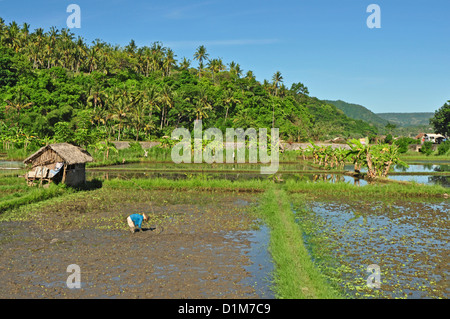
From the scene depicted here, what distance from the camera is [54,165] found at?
56.6 feet

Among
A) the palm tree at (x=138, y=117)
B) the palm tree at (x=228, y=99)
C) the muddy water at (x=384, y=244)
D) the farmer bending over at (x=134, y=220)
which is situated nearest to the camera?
the muddy water at (x=384, y=244)

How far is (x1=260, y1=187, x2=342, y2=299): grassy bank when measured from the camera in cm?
668

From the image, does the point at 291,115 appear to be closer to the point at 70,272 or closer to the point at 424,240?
the point at 424,240

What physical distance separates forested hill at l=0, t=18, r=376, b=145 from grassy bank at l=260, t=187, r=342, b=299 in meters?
26.2

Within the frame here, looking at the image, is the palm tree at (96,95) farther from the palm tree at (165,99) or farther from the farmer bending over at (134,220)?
the farmer bending over at (134,220)

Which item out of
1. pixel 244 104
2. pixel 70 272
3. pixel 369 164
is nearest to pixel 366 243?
pixel 70 272

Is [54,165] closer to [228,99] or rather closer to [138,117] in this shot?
[138,117]

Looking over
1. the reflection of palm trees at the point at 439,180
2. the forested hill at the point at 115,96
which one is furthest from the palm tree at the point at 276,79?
the reflection of palm trees at the point at 439,180

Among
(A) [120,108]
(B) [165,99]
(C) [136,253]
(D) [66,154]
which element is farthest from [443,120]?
(C) [136,253]

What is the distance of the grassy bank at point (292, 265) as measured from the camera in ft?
21.9

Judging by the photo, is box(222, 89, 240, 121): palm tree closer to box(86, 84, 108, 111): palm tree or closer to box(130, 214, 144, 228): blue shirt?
box(86, 84, 108, 111): palm tree

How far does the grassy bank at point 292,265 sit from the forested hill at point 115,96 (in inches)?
1032

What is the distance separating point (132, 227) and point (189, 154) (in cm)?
2484

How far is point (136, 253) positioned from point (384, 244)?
576cm
